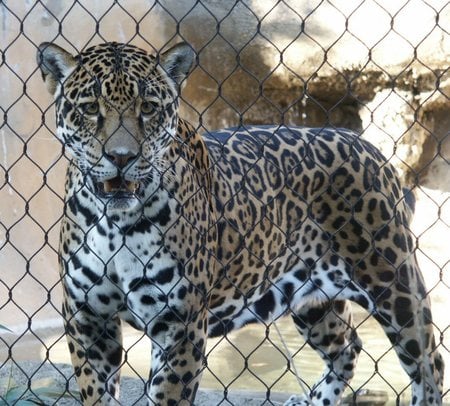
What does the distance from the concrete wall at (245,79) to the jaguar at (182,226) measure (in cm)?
305

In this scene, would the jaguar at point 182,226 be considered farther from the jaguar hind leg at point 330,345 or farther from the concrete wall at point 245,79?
the concrete wall at point 245,79

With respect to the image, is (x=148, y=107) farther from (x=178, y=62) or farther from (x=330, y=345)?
(x=330, y=345)

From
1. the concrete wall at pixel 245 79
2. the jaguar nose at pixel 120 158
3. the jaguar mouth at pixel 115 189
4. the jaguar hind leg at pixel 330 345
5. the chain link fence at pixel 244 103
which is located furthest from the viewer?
the concrete wall at pixel 245 79

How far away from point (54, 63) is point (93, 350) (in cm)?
136

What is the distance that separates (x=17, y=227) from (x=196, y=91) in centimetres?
235

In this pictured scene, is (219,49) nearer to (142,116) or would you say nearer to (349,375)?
(349,375)

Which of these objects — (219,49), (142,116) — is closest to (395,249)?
(142,116)

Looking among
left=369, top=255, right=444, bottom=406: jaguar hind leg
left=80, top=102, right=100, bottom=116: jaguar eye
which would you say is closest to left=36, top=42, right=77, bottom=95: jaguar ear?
left=80, top=102, right=100, bottom=116: jaguar eye

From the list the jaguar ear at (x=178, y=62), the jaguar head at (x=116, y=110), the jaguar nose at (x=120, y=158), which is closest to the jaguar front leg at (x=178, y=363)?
the jaguar head at (x=116, y=110)

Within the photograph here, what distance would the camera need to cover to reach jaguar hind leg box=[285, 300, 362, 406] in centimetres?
611

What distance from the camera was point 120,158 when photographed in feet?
13.6

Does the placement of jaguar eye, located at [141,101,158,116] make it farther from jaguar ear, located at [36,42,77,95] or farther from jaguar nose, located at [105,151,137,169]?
jaguar ear, located at [36,42,77,95]

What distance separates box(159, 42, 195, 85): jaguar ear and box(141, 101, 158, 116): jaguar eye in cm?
16

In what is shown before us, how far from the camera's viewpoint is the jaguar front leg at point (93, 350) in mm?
4707
